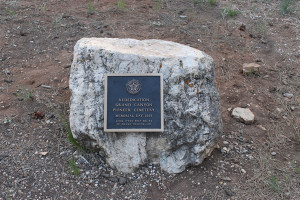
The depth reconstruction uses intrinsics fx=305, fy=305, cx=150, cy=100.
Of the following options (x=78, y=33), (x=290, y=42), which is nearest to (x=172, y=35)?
(x=78, y=33)

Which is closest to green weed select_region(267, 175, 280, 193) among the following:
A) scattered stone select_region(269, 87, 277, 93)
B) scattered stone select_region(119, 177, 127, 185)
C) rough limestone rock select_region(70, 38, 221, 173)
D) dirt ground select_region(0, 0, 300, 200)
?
dirt ground select_region(0, 0, 300, 200)

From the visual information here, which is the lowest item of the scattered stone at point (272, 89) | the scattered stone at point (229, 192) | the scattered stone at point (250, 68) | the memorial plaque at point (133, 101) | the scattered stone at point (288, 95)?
the scattered stone at point (229, 192)

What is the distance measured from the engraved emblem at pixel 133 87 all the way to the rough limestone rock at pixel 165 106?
113 millimetres

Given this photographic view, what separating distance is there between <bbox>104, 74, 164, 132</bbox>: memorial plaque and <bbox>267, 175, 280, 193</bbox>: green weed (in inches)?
47.2

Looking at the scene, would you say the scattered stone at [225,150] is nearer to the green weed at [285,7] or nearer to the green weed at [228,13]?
the green weed at [228,13]

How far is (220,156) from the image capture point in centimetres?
321

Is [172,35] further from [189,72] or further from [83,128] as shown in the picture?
[83,128]

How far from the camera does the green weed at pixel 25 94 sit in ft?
12.2

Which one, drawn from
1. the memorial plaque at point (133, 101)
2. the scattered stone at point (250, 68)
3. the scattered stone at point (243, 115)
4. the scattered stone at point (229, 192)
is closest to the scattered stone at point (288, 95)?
the scattered stone at point (250, 68)

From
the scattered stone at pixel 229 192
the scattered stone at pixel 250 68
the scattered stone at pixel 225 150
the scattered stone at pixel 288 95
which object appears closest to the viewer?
the scattered stone at pixel 229 192

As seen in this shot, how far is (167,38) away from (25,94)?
8.26ft

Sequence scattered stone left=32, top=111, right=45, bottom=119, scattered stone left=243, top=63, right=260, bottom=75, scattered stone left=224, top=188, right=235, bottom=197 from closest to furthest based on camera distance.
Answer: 1. scattered stone left=224, top=188, right=235, bottom=197
2. scattered stone left=32, top=111, right=45, bottom=119
3. scattered stone left=243, top=63, right=260, bottom=75

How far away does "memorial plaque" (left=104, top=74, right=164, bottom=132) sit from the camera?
9.31 feet

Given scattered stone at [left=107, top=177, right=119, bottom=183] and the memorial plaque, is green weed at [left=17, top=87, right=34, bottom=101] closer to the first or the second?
the memorial plaque
